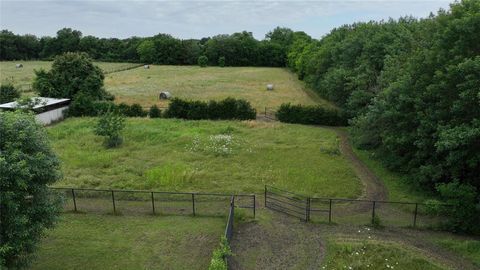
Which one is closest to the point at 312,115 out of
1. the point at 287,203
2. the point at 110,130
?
the point at 110,130

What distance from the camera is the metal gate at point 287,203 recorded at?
70.5ft

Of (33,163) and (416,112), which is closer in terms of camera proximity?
(33,163)

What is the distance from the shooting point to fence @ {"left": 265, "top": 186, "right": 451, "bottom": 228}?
20625 millimetres

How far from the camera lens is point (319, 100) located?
59281 mm

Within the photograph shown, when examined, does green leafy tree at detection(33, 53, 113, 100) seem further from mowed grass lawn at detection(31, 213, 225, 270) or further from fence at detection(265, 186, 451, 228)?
fence at detection(265, 186, 451, 228)

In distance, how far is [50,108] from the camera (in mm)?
43875

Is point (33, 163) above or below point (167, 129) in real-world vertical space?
above

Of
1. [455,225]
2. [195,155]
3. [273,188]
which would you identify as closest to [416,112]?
[455,225]

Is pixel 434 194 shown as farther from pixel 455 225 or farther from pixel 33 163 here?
pixel 33 163

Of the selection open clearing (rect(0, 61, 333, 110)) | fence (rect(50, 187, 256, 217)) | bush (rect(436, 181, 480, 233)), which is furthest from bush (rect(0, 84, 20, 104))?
bush (rect(436, 181, 480, 233))

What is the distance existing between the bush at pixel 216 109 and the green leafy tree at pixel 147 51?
81.3 meters

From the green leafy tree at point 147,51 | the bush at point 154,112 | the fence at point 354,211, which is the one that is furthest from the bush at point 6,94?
the green leafy tree at point 147,51

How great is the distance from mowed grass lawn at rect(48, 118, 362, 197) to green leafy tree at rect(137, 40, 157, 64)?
8300 cm

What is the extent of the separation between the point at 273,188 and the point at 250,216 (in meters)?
3.96
